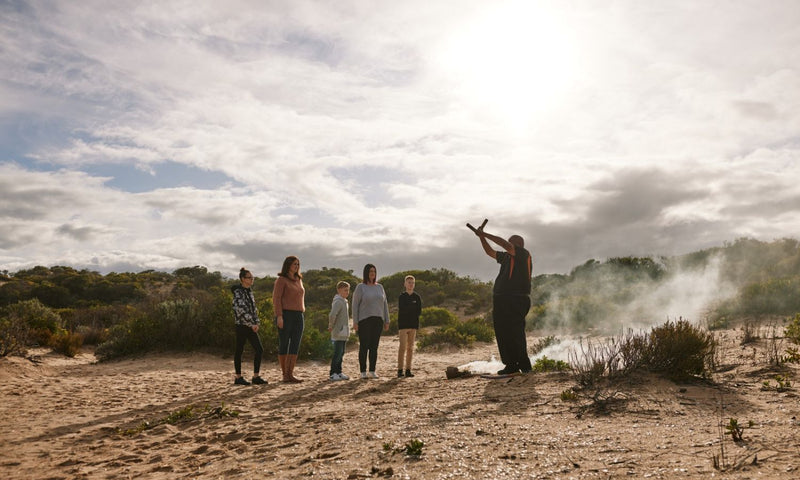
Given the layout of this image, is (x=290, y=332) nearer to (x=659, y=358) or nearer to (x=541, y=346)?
(x=659, y=358)

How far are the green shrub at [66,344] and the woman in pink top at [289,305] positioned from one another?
25.5 ft

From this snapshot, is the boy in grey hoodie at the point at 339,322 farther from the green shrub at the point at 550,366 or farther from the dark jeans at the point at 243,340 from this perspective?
the green shrub at the point at 550,366

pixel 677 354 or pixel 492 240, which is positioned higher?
pixel 492 240

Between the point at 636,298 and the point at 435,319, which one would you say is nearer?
the point at 636,298

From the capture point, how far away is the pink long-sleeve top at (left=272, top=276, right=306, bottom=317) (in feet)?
28.5

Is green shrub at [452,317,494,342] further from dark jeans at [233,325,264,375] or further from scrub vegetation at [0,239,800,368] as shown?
dark jeans at [233,325,264,375]

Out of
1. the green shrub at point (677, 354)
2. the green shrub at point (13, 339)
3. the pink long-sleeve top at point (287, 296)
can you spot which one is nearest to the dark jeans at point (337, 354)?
the pink long-sleeve top at point (287, 296)

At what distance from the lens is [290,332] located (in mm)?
8906

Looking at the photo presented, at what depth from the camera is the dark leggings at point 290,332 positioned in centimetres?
885

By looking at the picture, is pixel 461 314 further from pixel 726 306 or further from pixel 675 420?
pixel 675 420

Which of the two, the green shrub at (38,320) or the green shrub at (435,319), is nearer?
the green shrub at (38,320)

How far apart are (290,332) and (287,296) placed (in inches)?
25.3

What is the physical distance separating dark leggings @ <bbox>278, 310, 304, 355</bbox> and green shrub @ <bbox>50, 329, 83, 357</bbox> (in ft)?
25.6

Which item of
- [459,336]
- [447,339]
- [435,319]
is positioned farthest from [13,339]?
[435,319]
